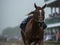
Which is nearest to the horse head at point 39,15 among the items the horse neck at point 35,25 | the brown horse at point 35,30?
the brown horse at point 35,30

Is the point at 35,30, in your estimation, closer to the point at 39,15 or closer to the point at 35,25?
the point at 35,25

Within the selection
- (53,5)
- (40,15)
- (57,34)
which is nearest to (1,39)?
(57,34)

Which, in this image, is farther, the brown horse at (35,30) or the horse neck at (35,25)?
the horse neck at (35,25)

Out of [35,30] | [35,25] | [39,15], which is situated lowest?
[35,30]

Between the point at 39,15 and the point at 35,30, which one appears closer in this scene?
the point at 39,15

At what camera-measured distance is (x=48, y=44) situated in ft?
39.1

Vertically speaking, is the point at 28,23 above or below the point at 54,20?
above

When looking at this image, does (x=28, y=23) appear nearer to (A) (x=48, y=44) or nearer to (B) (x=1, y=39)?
(A) (x=48, y=44)

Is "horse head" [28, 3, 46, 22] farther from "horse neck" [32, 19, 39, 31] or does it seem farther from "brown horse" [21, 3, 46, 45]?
"horse neck" [32, 19, 39, 31]

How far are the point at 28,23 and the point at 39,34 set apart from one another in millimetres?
574

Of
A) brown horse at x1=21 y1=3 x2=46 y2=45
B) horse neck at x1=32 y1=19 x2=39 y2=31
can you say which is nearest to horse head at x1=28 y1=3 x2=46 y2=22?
brown horse at x1=21 y1=3 x2=46 y2=45

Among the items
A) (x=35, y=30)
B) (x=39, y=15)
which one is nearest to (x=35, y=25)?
(x=35, y=30)

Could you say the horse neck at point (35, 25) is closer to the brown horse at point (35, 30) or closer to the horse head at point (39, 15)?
the brown horse at point (35, 30)

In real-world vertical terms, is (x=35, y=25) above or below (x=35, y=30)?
above
